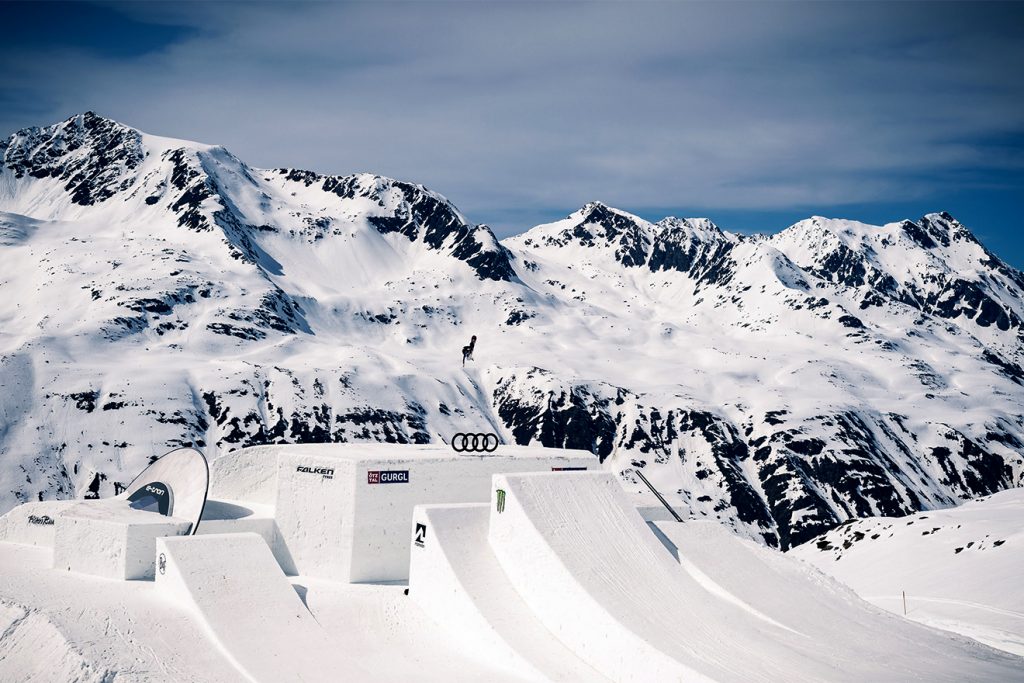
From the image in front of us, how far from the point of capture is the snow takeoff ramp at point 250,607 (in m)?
24.6

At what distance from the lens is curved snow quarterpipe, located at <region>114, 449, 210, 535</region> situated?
1374 inches

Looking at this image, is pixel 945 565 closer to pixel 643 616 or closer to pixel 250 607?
pixel 643 616

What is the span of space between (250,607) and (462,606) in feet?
20.9

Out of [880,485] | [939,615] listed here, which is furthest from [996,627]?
[880,485]

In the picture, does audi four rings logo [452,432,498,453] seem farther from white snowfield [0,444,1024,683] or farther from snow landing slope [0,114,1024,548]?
snow landing slope [0,114,1024,548]

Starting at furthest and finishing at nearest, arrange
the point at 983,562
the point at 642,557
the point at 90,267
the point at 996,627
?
the point at 90,267 → the point at 983,562 → the point at 996,627 → the point at 642,557

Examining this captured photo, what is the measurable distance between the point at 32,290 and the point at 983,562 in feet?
489

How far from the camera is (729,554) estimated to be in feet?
113

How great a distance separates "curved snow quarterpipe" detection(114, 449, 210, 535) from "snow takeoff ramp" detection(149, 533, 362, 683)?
525cm

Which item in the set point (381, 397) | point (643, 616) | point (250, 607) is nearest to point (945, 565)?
point (643, 616)

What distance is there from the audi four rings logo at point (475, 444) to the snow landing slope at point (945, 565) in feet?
68.1

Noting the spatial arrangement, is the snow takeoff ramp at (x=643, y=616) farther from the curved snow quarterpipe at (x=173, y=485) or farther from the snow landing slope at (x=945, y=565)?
the curved snow quarterpipe at (x=173, y=485)

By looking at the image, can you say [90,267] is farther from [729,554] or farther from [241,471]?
[729,554]

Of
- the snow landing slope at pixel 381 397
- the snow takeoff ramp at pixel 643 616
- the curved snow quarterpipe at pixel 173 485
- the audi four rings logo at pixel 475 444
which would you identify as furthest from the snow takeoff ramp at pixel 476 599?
the snow landing slope at pixel 381 397
